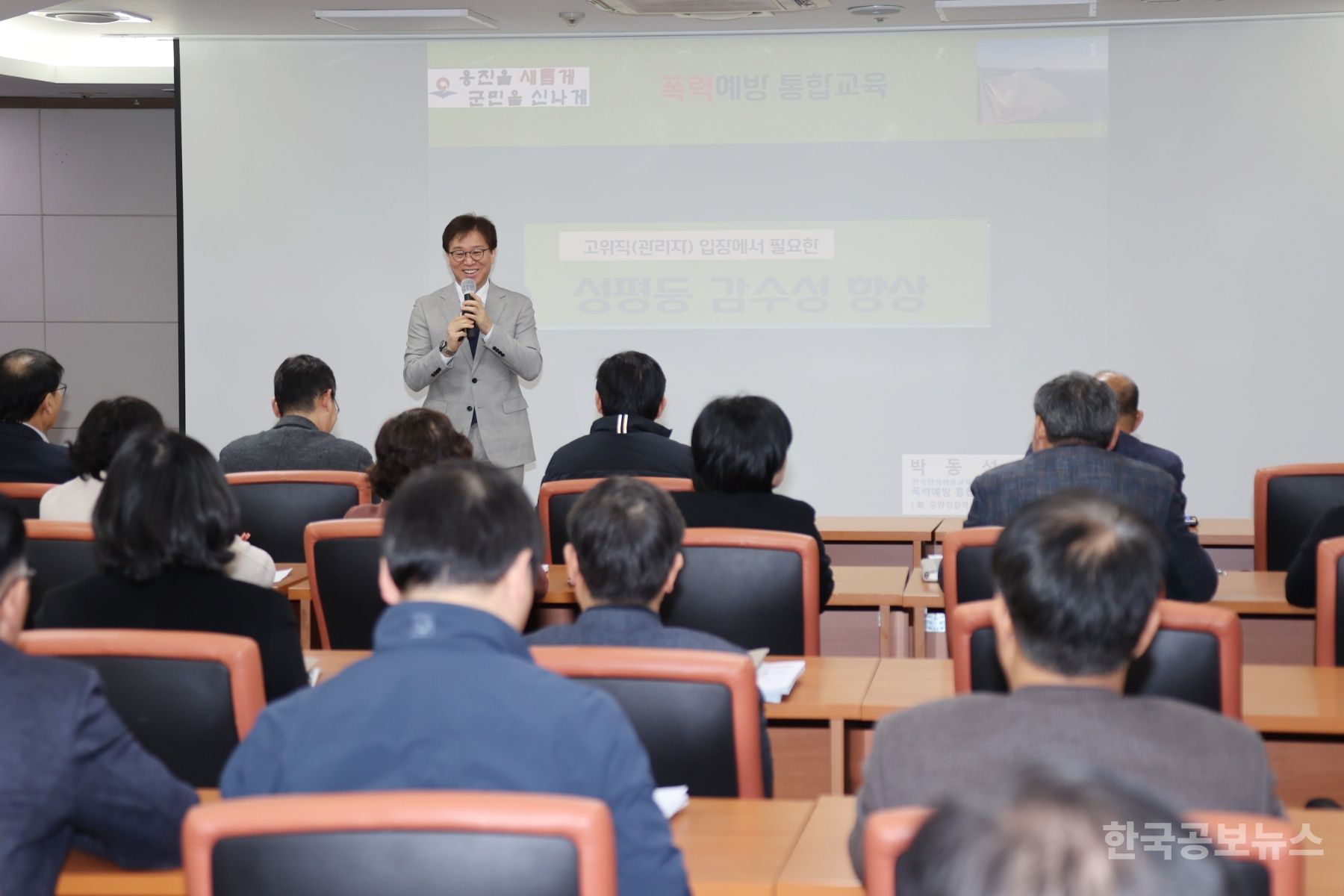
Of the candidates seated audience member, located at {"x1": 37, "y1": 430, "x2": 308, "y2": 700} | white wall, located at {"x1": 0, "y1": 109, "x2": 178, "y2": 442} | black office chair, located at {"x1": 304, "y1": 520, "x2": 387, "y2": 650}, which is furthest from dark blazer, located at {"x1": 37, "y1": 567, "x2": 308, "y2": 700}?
white wall, located at {"x1": 0, "y1": 109, "x2": 178, "y2": 442}

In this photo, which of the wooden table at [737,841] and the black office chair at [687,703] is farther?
the black office chair at [687,703]

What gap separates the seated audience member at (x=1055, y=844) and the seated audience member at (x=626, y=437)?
149 inches

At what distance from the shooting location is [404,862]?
1.27 meters

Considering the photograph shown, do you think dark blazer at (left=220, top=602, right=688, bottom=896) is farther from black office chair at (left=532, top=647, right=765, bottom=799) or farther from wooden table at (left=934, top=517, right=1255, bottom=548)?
wooden table at (left=934, top=517, right=1255, bottom=548)

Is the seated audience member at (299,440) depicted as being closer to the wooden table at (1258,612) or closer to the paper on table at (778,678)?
the wooden table at (1258,612)

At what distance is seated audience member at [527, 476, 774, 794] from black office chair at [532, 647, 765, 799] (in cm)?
19

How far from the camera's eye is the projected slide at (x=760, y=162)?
675 centimetres

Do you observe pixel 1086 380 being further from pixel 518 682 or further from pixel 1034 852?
pixel 1034 852

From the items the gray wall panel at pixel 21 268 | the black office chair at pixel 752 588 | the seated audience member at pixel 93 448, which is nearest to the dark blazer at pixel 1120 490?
the black office chair at pixel 752 588

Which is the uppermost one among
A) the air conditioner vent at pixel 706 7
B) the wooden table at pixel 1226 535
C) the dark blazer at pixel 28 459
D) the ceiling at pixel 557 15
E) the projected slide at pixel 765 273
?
the ceiling at pixel 557 15

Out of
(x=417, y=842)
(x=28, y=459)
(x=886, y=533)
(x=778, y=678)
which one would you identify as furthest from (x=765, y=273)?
(x=417, y=842)

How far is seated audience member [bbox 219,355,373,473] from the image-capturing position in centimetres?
479

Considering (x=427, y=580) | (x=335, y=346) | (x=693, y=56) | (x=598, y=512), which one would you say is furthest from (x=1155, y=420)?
(x=427, y=580)

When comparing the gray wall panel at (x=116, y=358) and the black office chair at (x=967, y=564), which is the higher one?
the gray wall panel at (x=116, y=358)
